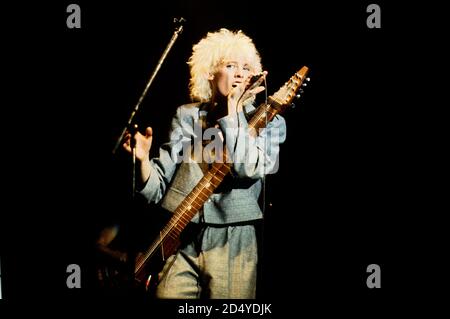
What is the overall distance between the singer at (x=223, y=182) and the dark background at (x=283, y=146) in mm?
201

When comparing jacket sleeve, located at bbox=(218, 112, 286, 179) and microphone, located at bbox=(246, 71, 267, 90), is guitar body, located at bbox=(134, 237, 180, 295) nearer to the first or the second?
jacket sleeve, located at bbox=(218, 112, 286, 179)

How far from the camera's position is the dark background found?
7.30 feet

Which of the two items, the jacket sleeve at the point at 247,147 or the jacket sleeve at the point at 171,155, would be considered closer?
the jacket sleeve at the point at 247,147

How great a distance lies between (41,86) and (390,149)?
208cm

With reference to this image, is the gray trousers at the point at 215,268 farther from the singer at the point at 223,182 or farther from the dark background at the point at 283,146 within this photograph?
the dark background at the point at 283,146

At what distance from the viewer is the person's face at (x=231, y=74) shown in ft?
6.91

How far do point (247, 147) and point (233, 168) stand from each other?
0.38 feet

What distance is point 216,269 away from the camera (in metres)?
1.92

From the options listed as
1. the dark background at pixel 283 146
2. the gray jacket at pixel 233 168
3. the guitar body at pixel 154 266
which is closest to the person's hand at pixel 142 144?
the gray jacket at pixel 233 168

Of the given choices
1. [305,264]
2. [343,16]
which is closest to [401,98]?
[343,16]

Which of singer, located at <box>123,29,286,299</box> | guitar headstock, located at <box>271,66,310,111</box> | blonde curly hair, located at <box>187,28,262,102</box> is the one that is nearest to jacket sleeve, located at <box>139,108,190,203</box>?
singer, located at <box>123,29,286,299</box>

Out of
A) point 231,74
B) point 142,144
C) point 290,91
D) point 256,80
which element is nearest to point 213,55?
point 231,74

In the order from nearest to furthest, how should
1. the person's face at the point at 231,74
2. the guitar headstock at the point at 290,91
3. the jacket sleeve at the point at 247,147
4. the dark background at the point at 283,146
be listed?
the jacket sleeve at the point at 247,147 < the guitar headstock at the point at 290,91 < the person's face at the point at 231,74 < the dark background at the point at 283,146

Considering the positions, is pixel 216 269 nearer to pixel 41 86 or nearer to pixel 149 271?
pixel 149 271
